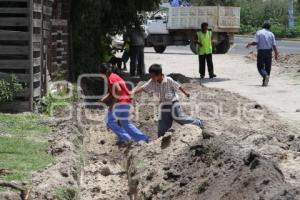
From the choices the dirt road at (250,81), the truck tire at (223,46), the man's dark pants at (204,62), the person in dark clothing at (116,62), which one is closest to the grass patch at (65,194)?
the dirt road at (250,81)

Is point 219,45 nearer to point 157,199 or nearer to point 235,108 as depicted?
point 235,108

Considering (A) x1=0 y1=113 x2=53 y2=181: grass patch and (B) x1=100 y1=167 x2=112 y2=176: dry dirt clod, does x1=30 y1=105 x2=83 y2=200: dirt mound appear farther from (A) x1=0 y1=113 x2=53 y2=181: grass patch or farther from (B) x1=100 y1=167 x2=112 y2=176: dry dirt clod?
(B) x1=100 y1=167 x2=112 y2=176: dry dirt clod

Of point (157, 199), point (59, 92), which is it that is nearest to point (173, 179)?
point (157, 199)

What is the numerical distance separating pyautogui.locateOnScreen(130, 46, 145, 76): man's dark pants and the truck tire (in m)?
12.0

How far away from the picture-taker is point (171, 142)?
1054 centimetres

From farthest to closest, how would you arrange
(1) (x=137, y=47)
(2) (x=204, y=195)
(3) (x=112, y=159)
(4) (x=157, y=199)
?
(1) (x=137, y=47) → (3) (x=112, y=159) → (4) (x=157, y=199) → (2) (x=204, y=195)

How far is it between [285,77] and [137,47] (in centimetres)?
503

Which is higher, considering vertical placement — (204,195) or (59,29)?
(59,29)

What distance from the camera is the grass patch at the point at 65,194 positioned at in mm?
7804

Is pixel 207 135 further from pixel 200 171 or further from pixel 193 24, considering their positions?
pixel 193 24

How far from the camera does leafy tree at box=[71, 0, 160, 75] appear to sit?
18453mm

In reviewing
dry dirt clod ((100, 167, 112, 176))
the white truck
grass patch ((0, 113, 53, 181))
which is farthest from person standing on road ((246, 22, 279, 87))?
the white truck

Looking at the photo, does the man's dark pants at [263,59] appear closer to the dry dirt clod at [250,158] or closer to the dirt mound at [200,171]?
the dirt mound at [200,171]

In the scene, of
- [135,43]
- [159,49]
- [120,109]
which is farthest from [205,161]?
[159,49]
